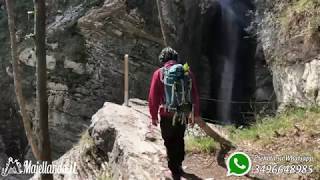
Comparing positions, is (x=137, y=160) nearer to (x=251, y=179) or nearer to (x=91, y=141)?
(x=251, y=179)

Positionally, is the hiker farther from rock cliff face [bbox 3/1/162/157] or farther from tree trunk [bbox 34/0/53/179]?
rock cliff face [bbox 3/1/162/157]

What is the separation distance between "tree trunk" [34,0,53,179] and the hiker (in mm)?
4076

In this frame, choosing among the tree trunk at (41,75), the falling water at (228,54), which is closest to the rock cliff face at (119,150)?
the tree trunk at (41,75)

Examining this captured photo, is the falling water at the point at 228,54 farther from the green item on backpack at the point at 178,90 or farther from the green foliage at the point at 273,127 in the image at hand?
the green item on backpack at the point at 178,90

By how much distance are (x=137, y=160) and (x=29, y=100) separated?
1303 centimetres

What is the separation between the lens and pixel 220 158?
241 inches

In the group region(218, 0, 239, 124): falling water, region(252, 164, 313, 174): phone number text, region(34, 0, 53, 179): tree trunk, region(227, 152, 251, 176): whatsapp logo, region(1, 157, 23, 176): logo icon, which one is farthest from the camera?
region(218, 0, 239, 124): falling water

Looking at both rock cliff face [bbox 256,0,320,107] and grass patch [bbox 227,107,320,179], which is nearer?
grass patch [bbox 227,107,320,179]

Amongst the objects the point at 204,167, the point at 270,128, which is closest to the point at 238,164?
the point at 204,167

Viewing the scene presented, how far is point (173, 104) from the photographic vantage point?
5051mm

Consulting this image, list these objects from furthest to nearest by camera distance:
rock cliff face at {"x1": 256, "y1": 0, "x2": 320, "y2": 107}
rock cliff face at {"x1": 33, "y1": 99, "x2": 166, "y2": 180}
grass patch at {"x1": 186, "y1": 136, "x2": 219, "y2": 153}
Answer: rock cliff face at {"x1": 256, "y1": 0, "x2": 320, "y2": 107} < grass patch at {"x1": 186, "y1": 136, "x2": 219, "y2": 153} < rock cliff face at {"x1": 33, "y1": 99, "x2": 166, "y2": 180}

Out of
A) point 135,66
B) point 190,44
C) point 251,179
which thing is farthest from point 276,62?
point 190,44

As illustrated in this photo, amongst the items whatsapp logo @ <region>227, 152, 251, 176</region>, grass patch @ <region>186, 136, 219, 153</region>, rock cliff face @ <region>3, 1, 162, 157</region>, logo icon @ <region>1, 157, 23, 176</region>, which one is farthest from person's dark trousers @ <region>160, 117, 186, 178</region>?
logo icon @ <region>1, 157, 23, 176</region>

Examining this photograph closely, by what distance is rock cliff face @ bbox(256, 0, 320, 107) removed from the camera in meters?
7.58
